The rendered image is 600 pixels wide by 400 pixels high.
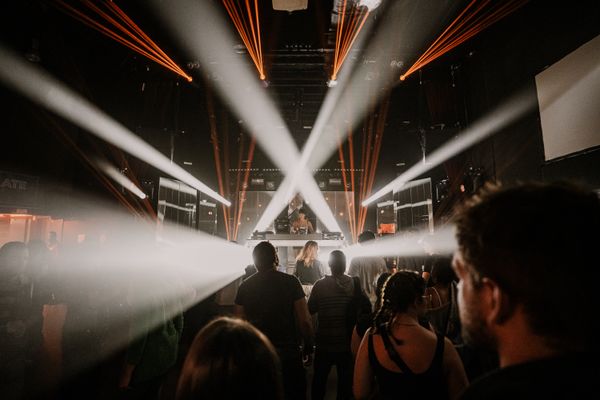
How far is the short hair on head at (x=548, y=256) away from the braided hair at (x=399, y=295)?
1.15 metres

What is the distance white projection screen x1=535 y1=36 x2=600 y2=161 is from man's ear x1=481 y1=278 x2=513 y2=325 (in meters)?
3.55

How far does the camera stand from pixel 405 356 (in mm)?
1646

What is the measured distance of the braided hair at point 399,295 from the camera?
1795 millimetres

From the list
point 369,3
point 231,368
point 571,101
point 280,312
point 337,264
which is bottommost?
point 280,312

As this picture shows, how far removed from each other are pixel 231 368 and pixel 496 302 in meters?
0.67

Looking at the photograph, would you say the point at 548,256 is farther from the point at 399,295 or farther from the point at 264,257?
the point at 264,257

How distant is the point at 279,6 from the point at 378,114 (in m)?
4.37

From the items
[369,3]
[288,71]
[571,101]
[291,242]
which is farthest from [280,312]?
[288,71]

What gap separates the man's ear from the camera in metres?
0.68

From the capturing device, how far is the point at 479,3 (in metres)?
5.10

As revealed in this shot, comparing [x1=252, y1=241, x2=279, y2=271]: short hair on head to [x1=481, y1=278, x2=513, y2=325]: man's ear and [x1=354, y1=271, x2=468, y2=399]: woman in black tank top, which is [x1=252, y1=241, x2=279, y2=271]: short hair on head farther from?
[x1=481, y1=278, x2=513, y2=325]: man's ear

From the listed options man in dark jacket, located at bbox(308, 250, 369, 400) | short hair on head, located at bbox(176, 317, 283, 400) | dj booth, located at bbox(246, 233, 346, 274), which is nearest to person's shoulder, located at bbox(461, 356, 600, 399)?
Answer: short hair on head, located at bbox(176, 317, 283, 400)

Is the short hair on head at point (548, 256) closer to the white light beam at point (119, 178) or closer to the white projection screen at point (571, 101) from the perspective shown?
the white projection screen at point (571, 101)

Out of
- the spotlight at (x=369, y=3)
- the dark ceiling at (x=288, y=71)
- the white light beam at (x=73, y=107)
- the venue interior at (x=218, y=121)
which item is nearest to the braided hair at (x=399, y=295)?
the venue interior at (x=218, y=121)
